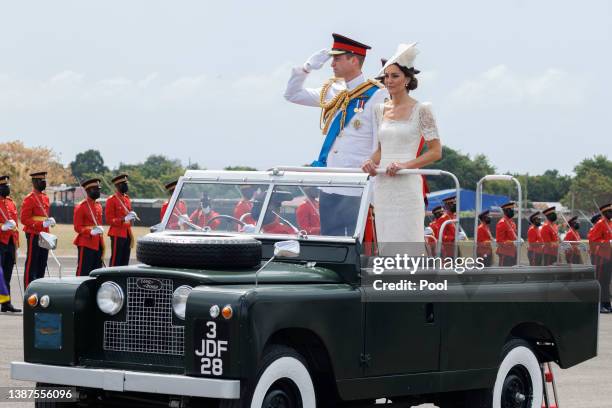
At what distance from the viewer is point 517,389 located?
9688 millimetres

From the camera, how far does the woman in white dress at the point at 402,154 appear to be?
30.7ft

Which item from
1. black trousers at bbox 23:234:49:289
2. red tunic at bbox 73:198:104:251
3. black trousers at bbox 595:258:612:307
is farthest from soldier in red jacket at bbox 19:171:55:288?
black trousers at bbox 595:258:612:307

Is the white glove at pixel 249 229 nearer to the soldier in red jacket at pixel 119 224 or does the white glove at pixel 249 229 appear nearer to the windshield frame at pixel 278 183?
the windshield frame at pixel 278 183

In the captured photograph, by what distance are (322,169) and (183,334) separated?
204 cm

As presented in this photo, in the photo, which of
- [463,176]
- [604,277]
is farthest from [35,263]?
[463,176]

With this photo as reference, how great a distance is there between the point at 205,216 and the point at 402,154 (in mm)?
1462

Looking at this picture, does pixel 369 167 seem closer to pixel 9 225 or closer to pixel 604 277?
pixel 9 225

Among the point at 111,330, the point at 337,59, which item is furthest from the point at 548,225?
the point at 111,330

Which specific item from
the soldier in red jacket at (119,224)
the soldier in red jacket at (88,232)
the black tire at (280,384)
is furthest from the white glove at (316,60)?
the soldier in red jacket at (119,224)

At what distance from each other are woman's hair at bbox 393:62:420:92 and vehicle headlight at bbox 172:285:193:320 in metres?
2.65

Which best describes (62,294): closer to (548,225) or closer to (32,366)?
(32,366)

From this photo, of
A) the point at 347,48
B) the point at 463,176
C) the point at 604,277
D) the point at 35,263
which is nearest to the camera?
the point at 347,48

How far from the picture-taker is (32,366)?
7895 mm

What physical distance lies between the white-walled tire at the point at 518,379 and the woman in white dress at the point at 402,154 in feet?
3.33
